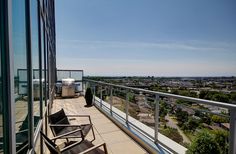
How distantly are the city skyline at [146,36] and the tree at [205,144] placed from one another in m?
9.43

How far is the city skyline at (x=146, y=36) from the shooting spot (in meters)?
12.6

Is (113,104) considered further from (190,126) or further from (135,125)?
(190,126)

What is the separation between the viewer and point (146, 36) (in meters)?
23.6

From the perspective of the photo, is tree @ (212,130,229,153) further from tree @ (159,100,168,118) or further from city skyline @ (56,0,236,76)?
city skyline @ (56,0,236,76)

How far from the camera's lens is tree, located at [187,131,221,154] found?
231 cm

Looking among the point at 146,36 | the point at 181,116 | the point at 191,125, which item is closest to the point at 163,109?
the point at 181,116

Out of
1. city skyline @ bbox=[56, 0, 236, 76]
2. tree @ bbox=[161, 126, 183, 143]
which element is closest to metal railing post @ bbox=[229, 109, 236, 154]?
tree @ bbox=[161, 126, 183, 143]

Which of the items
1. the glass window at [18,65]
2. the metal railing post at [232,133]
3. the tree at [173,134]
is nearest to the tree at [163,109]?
the tree at [173,134]

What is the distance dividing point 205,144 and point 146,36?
869 inches

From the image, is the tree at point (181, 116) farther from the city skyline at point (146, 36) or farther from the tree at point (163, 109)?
the city skyline at point (146, 36)

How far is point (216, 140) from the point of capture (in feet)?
7.81

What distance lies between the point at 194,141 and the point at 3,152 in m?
2.16

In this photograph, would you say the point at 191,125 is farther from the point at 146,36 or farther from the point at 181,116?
the point at 146,36

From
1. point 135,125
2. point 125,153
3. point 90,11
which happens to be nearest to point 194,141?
point 125,153
